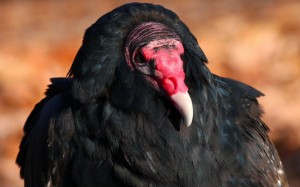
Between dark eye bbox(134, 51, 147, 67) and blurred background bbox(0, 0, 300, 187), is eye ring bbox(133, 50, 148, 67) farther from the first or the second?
blurred background bbox(0, 0, 300, 187)

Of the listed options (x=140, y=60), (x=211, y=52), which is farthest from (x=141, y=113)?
(x=211, y=52)

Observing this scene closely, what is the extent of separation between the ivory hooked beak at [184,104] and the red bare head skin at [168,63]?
0.09ft

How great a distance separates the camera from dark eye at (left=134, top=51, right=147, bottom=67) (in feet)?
19.0

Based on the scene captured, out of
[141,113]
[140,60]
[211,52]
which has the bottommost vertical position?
[141,113]

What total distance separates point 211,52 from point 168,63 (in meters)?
5.86

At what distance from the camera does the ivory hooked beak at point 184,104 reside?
5.54m

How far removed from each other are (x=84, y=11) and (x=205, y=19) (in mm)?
1620

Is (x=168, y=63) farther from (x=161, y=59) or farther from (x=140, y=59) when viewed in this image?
(x=140, y=59)

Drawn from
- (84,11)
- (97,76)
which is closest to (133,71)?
(97,76)

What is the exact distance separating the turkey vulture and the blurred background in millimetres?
4722

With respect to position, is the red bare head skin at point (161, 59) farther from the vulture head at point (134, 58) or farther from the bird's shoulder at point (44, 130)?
the bird's shoulder at point (44, 130)

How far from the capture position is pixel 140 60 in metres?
5.81

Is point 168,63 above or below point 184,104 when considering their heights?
above

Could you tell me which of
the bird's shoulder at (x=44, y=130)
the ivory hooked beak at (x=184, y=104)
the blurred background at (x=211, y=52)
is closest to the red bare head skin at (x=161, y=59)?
the ivory hooked beak at (x=184, y=104)
